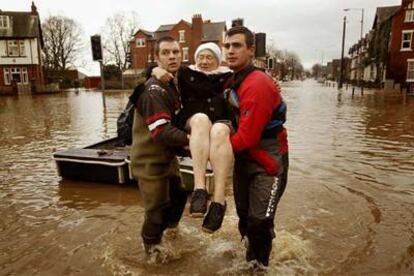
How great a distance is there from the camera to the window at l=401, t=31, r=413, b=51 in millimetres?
36188

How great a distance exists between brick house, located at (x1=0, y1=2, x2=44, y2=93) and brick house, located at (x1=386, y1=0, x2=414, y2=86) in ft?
118

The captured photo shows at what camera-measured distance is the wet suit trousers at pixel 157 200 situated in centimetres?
367

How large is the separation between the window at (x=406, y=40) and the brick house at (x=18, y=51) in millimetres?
36746

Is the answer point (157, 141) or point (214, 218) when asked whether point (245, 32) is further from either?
point (214, 218)

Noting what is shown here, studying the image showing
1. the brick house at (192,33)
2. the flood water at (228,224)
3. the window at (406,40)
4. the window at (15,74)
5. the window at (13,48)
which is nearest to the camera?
the flood water at (228,224)

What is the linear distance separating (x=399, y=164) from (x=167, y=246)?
5.83m

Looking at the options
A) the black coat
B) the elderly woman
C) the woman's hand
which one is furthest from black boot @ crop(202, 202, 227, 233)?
the woman's hand

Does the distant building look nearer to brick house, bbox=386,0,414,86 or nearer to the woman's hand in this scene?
brick house, bbox=386,0,414,86

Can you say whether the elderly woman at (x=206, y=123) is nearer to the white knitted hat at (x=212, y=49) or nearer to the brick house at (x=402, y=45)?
the white knitted hat at (x=212, y=49)

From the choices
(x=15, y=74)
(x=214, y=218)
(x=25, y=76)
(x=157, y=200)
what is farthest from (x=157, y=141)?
(x=15, y=74)

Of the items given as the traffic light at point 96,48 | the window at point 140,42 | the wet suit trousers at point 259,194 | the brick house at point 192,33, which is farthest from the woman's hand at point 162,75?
the window at point 140,42

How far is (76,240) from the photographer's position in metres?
4.54

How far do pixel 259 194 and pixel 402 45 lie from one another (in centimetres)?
3908

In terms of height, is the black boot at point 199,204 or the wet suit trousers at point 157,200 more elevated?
the black boot at point 199,204
